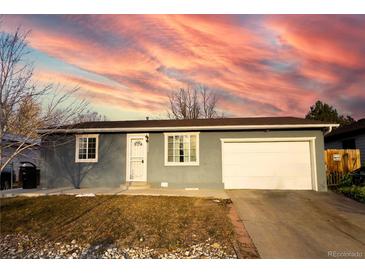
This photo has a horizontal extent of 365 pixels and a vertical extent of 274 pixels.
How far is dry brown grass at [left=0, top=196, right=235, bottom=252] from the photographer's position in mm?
6195

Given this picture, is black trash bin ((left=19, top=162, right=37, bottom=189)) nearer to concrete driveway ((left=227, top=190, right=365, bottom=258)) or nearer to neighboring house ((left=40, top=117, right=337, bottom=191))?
neighboring house ((left=40, top=117, right=337, bottom=191))

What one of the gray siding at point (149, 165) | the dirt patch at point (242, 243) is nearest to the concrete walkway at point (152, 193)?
the gray siding at point (149, 165)

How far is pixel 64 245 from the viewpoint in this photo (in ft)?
19.8

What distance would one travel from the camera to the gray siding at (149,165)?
11.9 metres

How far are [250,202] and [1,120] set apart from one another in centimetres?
815

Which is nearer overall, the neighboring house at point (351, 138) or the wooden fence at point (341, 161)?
the wooden fence at point (341, 161)

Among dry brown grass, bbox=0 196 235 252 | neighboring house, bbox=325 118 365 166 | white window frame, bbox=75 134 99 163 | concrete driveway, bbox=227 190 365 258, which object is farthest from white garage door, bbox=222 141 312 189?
neighboring house, bbox=325 118 365 166

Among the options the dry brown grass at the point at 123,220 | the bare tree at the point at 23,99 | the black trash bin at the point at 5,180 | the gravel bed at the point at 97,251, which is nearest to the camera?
the gravel bed at the point at 97,251

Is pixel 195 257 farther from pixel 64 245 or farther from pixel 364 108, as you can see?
pixel 364 108

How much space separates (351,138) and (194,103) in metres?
16.4

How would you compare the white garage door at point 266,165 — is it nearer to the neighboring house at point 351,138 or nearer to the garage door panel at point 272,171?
the garage door panel at point 272,171

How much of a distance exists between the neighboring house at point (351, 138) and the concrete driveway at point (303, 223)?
6838 millimetres

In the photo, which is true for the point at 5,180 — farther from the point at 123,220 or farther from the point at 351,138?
the point at 351,138
